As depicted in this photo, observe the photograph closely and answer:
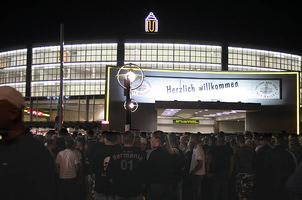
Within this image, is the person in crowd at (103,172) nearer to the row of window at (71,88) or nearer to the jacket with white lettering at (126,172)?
the jacket with white lettering at (126,172)

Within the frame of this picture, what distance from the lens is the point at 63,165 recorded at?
31.9 ft

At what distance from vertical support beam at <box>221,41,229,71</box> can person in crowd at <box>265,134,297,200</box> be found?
5119 centimetres

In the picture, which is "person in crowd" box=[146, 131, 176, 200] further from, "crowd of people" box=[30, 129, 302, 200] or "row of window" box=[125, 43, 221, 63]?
"row of window" box=[125, 43, 221, 63]

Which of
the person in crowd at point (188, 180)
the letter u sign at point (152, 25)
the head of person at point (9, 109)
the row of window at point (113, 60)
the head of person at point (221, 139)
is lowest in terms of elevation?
the person in crowd at point (188, 180)

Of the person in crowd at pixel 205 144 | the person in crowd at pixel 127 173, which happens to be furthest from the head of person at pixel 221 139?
the person in crowd at pixel 127 173

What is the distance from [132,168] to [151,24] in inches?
2032

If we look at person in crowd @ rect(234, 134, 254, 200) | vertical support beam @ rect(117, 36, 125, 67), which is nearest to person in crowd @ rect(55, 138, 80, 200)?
person in crowd @ rect(234, 134, 254, 200)

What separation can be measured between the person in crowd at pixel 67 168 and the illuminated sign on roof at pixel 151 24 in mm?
47590

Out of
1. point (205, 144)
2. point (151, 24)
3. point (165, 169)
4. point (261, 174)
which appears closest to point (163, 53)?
point (151, 24)

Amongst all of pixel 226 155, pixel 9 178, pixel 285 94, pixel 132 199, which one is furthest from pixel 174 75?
pixel 9 178

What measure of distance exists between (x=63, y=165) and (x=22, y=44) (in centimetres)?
5954

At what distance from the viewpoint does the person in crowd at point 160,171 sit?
788 centimetres

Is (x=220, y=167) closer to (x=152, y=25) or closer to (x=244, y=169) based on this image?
(x=244, y=169)

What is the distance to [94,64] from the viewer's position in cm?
5988
